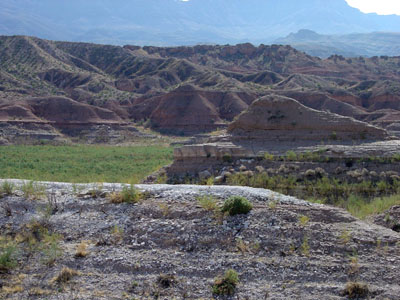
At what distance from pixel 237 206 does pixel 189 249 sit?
4.37 ft

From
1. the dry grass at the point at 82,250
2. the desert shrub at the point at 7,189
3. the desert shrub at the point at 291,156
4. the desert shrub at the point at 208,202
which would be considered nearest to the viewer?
the dry grass at the point at 82,250

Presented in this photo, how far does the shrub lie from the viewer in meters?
6.93

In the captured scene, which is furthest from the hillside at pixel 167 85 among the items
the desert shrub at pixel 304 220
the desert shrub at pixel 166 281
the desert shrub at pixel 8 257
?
the desert shrub at pixel 8 257

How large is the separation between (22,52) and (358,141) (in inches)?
3463

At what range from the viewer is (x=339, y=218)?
8398 mm

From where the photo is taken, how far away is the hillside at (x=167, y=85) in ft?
210

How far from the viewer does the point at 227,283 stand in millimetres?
7039

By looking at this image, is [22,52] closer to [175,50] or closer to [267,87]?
[175,50]

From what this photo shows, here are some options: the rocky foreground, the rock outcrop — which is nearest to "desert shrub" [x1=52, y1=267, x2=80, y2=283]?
the rocky foreground

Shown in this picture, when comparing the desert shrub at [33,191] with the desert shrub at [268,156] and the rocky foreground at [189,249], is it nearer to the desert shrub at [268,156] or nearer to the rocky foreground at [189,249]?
the rocky foreground at [189,249]

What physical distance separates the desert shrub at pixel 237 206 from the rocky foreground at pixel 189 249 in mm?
127

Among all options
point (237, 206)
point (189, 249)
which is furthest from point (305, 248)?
point (189, 249)

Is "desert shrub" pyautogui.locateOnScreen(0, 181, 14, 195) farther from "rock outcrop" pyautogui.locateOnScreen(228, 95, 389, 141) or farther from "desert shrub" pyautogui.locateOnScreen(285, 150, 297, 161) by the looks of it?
"rock outcrop" pyautogui.locateOnScreen(228, 95, 389, 141)

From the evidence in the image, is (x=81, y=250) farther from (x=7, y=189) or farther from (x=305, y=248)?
(x=305, y=248)
